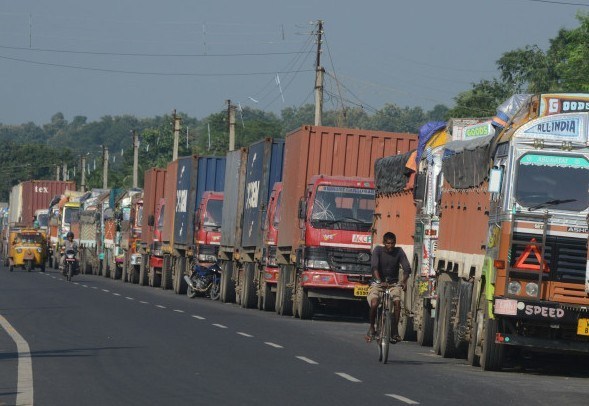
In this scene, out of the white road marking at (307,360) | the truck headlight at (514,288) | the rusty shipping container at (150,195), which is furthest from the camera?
the rusty shipping container at (150,195)

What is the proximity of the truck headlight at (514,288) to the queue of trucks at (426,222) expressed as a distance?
0.01m

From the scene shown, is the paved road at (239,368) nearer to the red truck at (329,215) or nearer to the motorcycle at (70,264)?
the red truck at (329,215)

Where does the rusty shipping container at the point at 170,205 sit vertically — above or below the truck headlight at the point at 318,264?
above

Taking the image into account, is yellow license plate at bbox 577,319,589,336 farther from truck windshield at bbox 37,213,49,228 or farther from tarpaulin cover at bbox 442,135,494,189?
truck windshield at bbox 37,213,49,228

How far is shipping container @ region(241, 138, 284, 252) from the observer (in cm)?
3543

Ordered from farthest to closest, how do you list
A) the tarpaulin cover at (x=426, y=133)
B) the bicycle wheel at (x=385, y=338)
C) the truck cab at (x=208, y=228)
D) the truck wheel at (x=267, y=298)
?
the truck cab at (x=208, y=228)
the truck wheel at (x=267, y=298)
the tarpaulin cover at (x=426, y=133)
the bicycle wheel at (x=385, y=338)

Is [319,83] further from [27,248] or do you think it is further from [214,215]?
[27,248]

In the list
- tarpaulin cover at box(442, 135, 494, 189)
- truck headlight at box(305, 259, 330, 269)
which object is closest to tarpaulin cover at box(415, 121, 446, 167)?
tarpaulin cover at box(442, 135, 494, 189)

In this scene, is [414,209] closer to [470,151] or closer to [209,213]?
[470,151]

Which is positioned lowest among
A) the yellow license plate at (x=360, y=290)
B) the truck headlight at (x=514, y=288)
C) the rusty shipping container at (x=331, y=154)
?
the yellow license plate at (x=360, y=290)

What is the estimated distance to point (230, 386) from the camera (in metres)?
14.8

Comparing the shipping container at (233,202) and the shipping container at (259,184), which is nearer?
the shipping container at (259,184)

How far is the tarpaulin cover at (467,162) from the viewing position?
19.3 metres

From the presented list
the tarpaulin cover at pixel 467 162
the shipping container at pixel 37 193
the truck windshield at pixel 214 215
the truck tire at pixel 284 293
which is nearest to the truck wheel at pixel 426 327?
the tarpaulin cover at pixel 467 162
